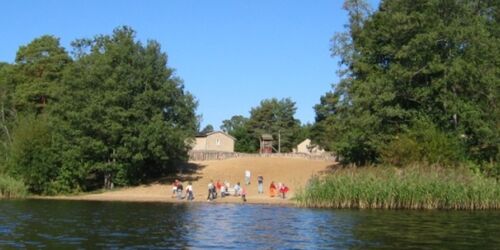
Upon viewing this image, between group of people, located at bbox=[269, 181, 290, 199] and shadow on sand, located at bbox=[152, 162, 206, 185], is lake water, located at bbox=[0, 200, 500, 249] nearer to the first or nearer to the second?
group of people, located at bbox=[269, 181, 290, 199]

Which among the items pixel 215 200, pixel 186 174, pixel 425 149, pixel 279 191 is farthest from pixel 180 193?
pixel 425 149

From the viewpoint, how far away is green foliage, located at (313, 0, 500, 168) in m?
55.1

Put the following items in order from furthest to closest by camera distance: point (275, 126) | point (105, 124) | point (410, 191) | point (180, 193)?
point (275, 126) → point (105, 124) → point (180, 193) → point (410, 191)

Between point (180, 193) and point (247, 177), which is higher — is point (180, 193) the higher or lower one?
the lower one

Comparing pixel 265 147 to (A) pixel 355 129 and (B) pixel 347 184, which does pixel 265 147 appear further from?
(B) pixel 347 184

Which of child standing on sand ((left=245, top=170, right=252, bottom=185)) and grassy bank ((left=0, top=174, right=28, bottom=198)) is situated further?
child standing on sand ((left=245, top=170, right=252, bottom=185))

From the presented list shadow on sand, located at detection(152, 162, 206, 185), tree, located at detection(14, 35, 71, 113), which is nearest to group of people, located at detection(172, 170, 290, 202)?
shadow on sand, located at detection(152, 162, 206, 185)

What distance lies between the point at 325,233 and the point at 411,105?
35.4m

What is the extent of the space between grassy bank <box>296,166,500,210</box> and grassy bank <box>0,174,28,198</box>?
30.3 m

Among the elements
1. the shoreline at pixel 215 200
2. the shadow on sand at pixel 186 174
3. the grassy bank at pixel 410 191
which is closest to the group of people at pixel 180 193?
the shoreline at pixel 215 200

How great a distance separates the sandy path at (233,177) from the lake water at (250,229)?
15.2m

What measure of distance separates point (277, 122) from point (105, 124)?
355ft

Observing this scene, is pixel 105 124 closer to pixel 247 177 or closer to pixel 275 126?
pixel 247 177

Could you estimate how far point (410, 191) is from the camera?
1614 inches
